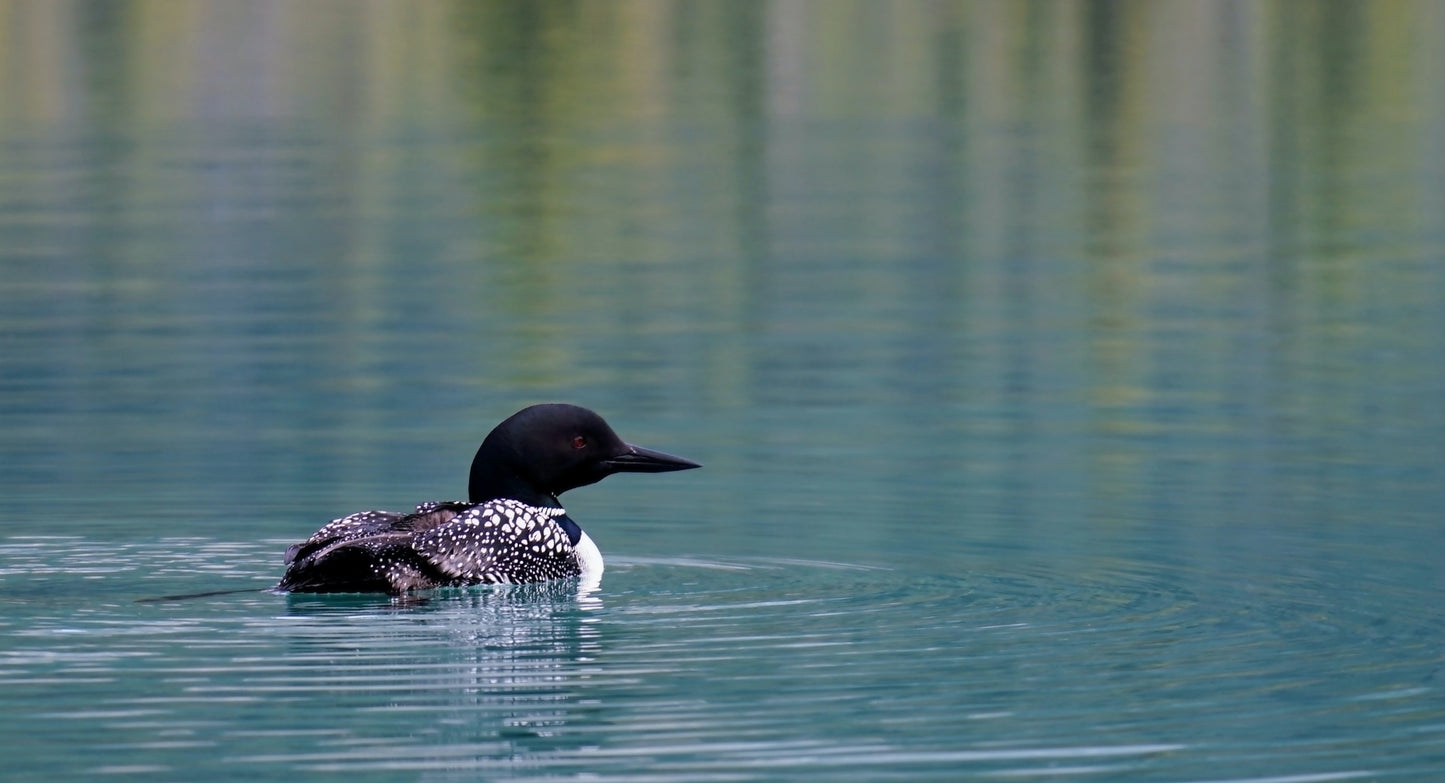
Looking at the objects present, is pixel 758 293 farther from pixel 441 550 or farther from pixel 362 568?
pixel 362 568

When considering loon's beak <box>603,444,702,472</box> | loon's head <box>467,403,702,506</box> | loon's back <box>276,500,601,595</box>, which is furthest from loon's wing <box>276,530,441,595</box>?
loon's beak <box>603,444,702,472</box>

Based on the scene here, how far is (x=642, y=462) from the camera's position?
1012cm

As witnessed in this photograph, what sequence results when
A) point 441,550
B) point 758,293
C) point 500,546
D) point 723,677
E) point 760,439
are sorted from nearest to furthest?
point 723,677 < point 441,550 < point 500,546 < point 760,439 < point 758,293

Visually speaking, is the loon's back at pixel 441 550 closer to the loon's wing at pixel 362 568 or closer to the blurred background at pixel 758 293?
the loon's wing at pixel 362 568

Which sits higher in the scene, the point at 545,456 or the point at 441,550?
the point at 545,456

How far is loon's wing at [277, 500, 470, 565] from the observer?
897 centimetres

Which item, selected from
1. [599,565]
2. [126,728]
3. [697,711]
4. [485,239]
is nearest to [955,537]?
[599,565]

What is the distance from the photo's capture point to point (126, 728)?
23.4 feet

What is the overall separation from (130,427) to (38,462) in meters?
1.13

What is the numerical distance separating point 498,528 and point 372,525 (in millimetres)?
418

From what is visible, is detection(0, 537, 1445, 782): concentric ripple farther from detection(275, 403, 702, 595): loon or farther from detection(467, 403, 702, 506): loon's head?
detection(467, 403, 702, 506): loon's head

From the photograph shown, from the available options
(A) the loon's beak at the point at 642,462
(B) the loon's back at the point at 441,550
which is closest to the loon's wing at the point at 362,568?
(B) the loon's back at the point at 441,550

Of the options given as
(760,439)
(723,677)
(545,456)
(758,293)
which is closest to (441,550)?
(545,456)

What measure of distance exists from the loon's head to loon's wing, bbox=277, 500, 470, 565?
0.35 m
